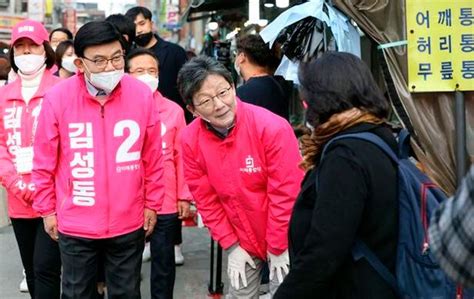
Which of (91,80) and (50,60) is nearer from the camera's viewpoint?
(91,80)

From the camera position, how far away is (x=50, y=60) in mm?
4746

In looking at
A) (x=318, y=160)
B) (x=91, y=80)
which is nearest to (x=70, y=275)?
(x=91, y=80)

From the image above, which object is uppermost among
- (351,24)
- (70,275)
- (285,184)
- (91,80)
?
(351,24)

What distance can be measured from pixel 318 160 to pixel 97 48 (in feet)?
5.39

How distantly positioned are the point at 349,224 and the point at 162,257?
269cm

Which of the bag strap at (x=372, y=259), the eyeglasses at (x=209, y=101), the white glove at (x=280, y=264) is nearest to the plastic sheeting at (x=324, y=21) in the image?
the eyeglasses at (x=209, y=101)

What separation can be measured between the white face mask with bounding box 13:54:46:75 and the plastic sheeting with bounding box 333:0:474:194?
2.20 metres

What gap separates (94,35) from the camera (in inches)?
139

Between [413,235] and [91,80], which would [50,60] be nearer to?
[91,80]

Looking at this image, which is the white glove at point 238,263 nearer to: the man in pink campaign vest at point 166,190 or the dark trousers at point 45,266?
the man in pink campaign vest at point 166,190

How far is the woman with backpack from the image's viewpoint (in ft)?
7.41

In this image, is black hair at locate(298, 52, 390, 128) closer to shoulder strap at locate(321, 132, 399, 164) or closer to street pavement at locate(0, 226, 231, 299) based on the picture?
shoulder strap at locate(321, 132, 399, 164)

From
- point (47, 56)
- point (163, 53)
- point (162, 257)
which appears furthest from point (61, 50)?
point (162, 257)

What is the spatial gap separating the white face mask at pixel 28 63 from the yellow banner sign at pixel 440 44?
260 centimetres
